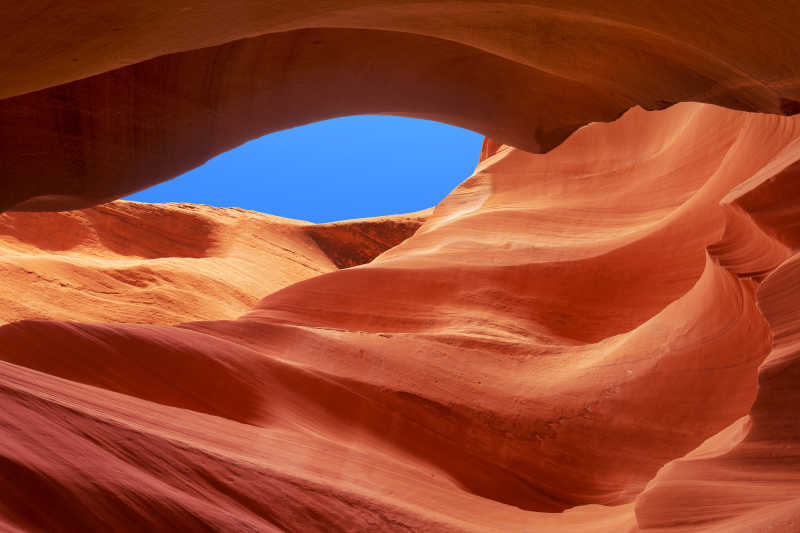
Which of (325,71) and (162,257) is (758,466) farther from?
(162,257)

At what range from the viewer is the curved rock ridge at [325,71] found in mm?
1733

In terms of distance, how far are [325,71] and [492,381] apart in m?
2.27

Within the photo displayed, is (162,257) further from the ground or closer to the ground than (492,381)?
further from the ground

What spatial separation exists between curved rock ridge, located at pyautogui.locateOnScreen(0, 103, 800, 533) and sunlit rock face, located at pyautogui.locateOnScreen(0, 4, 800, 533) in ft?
0.05

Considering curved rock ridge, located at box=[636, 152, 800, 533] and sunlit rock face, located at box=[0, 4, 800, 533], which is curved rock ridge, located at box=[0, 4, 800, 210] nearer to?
sunlit rock face, located at box=[0, 4, 800, 533]

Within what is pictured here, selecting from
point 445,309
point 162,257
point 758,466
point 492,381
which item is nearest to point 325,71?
point 492,381

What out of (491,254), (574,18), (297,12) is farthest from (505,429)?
→ (297,12)

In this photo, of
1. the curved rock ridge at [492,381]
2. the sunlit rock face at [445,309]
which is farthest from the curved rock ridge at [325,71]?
the curved rock ridge at [492,381]

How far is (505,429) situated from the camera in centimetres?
424

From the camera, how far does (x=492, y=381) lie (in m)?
4.56

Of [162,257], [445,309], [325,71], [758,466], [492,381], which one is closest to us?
[758,466]

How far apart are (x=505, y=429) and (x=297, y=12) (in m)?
3.05

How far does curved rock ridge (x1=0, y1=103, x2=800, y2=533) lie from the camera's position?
7.93 feet

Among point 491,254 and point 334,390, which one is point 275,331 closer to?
point 334,390
